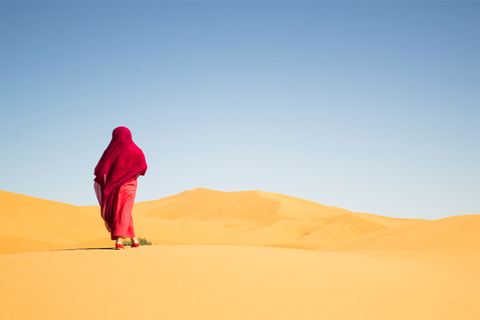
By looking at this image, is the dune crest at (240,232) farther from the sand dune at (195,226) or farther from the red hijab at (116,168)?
the red hijab at (116,168)

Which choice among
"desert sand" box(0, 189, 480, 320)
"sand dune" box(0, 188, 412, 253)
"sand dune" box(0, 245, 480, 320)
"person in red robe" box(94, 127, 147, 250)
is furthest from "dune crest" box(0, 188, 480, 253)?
"person in red robe" box(94, 127, 147, 250)

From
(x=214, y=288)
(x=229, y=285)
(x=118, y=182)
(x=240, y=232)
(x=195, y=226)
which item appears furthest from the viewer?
(x=195, y=226)

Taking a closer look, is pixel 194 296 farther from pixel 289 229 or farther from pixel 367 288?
pixel 289 229

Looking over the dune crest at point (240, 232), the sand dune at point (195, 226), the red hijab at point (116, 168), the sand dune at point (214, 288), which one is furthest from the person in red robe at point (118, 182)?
the sand dune at point (195, 226)

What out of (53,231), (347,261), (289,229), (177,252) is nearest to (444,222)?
(347,261)

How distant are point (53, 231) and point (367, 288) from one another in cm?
2496

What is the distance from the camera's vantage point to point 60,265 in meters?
7.25

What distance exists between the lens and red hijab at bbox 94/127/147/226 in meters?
9.23

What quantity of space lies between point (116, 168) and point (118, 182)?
12.1 inches

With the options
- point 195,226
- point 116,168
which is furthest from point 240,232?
point 116,168

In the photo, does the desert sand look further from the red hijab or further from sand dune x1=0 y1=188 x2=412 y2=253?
sand dune x1=0 y1=188 x2=412 y2=253

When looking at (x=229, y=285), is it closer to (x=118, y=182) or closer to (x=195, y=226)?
Result: (x=118, y=182)

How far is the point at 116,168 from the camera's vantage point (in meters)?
9.30

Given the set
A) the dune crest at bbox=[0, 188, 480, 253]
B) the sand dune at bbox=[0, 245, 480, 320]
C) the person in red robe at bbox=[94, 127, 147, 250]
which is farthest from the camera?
the dune crest at bbox=[0, 188, 480, 253]
